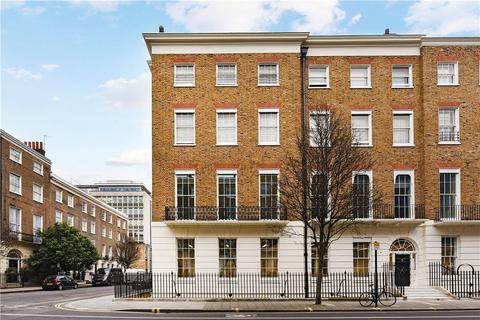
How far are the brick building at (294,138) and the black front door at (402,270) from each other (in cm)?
17

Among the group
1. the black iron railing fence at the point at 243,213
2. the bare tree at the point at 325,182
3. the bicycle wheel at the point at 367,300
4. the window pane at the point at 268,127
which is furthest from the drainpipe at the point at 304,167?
the bicycle wheel at the point at 367,300

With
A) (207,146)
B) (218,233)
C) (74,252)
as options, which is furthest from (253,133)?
(74,252)

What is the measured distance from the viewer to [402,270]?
3023cm

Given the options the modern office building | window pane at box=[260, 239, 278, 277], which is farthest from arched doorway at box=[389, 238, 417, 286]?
the modern office building

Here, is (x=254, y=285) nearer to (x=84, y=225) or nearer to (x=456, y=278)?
(x=456, y=278)

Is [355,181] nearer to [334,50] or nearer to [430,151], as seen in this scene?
[430,151]

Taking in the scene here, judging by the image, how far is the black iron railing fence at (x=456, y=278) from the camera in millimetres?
29891

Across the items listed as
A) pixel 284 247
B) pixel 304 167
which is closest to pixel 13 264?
pixel 284 247

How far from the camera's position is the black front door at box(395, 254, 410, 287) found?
3042 cm

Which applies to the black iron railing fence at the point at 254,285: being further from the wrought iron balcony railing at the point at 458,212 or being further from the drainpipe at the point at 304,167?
the wrought iron balcony railing at the point at 458,212

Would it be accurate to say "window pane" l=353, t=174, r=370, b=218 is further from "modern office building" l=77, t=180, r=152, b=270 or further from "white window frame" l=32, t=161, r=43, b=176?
"modern office building" l=77, t=180, r=152, b=270

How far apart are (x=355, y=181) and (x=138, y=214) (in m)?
117

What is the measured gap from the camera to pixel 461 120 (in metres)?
31.7

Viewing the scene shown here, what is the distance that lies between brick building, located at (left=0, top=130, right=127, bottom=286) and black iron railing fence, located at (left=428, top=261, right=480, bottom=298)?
34.5m
